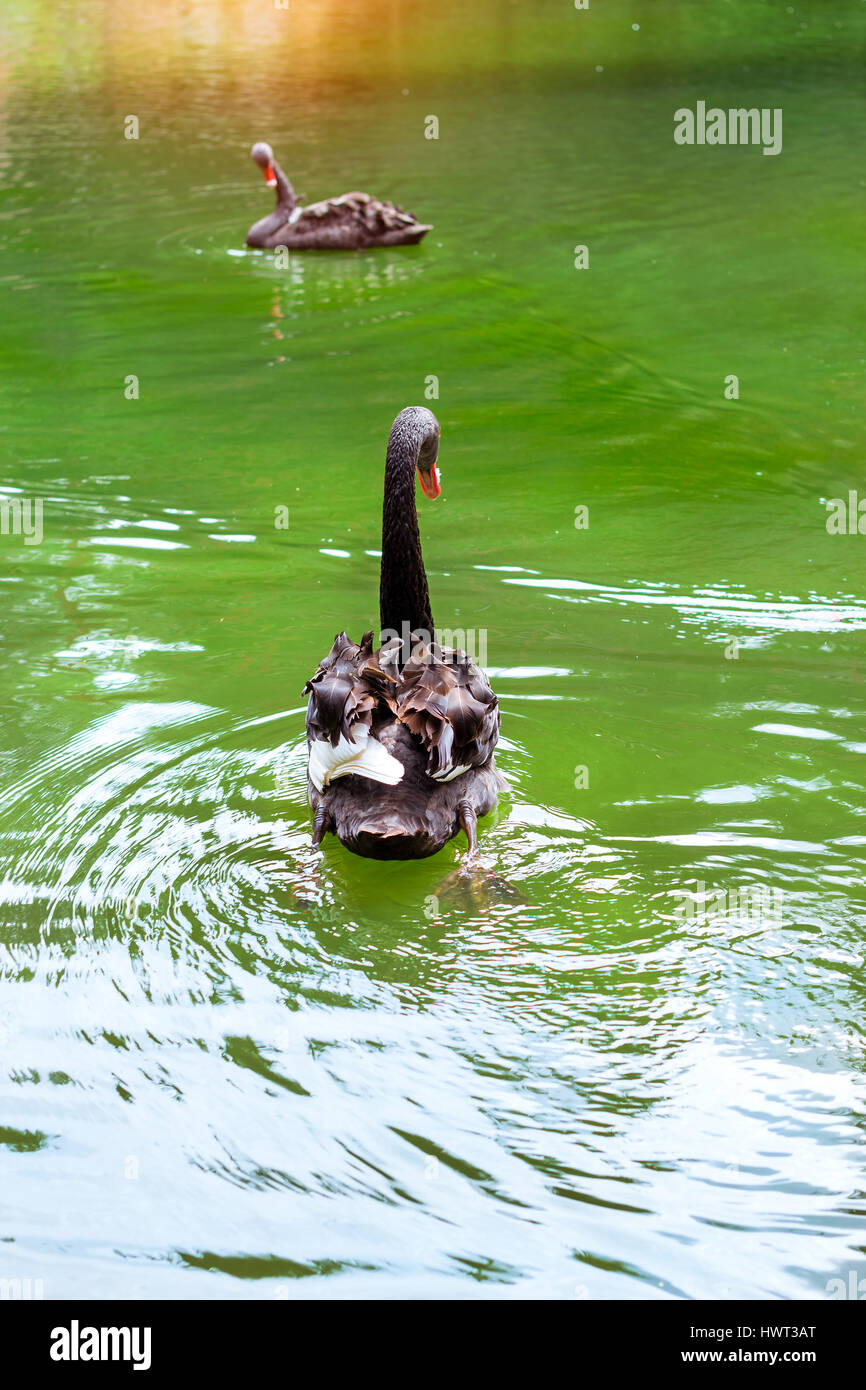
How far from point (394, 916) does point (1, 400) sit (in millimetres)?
6129

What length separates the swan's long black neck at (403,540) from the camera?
500cm

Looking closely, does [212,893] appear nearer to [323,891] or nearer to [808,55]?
[323,891]

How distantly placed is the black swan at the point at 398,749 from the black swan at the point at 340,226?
830 cm

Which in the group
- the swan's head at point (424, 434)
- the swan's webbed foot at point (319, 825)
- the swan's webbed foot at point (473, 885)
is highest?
the swan's head at point (424, 434)

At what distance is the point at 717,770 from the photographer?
507cm

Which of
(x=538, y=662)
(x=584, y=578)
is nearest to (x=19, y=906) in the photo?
(x=538, y=662)

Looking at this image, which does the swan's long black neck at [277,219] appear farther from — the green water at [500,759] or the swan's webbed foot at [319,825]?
the swan's webbed foot at [319,825]

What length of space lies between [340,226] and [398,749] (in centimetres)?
895

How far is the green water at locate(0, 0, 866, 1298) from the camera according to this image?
10.8ft
